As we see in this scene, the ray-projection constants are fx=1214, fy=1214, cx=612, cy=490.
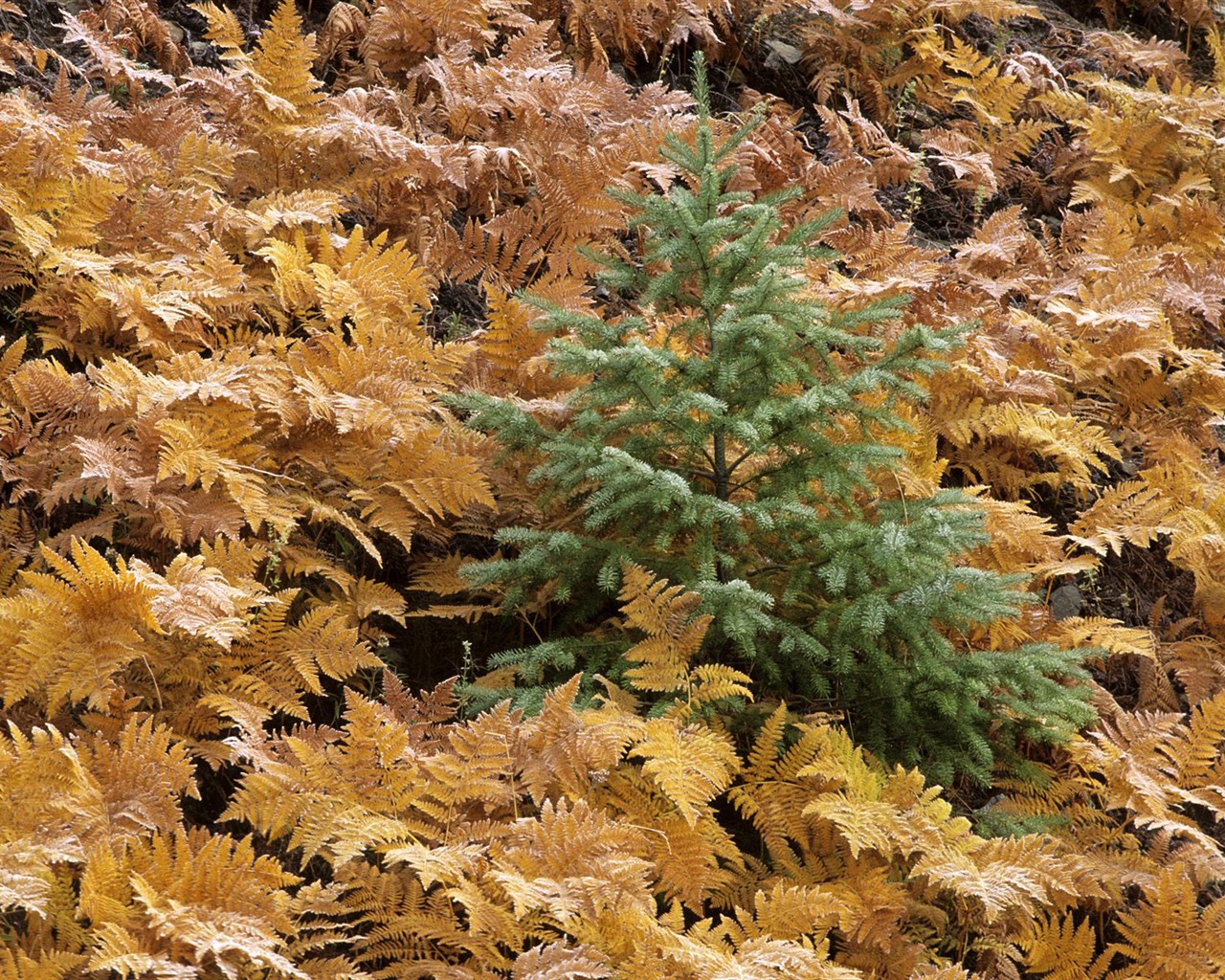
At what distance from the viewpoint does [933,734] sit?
4.01 m

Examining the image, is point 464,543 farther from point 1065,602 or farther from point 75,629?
point 1065,602

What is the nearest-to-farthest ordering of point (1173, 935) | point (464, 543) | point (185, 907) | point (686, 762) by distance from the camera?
point (185, 907) < point (686, 762) < point (1173, 935) < point (464, 543)

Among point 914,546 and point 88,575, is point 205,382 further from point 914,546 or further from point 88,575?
point 914,546

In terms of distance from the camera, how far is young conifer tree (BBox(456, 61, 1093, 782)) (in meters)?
3.78

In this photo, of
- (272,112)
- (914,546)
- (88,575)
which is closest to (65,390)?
(88,575)

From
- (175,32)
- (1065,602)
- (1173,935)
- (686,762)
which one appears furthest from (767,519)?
(175,32)

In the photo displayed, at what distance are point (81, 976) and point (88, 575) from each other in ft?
3.57

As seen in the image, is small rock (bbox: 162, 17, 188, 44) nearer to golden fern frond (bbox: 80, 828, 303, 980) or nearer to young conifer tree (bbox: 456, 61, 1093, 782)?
young conifer tree (bbox: 456, 61, 1093, 782)

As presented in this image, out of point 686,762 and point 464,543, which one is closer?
point 686,762

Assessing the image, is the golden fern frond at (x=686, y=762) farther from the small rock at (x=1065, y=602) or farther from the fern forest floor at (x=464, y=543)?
the small rock at (x=1065, y=602)

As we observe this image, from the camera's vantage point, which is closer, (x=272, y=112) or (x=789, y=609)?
(x=789, y=609)

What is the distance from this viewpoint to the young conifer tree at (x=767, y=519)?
3775 millimetres

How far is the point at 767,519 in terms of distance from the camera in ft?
12.3

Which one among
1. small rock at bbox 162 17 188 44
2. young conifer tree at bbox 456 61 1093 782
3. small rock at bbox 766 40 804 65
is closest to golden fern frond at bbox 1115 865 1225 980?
young conifer tree at bbox 456 61 1093 782
